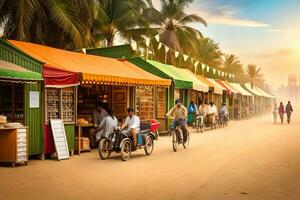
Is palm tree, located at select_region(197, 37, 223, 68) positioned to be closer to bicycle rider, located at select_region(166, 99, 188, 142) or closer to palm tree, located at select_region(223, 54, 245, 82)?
palm tree, located at select_region(223, 54, 245, 82)

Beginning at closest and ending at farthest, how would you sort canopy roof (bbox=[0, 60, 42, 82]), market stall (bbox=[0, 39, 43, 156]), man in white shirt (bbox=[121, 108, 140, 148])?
canopy roof (bbox=[0, 60, 42, 82]) < market stall (bbox=[0, 39, 43, 156]) < man in white shirt (bbox=[121, 108, 140, 148])

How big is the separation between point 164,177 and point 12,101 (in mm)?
4828

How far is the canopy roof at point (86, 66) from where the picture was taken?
1232 centimetres

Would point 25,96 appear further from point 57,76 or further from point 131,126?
point 131,126

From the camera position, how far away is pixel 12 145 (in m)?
10.2

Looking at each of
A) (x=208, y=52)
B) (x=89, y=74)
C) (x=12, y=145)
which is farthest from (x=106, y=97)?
(x=208, y=52)

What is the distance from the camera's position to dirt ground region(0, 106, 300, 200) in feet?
24.0

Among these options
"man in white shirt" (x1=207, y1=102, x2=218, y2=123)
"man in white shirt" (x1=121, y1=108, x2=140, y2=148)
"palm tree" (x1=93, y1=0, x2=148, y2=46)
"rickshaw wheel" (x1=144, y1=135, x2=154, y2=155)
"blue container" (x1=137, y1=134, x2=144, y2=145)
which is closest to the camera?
"man in white shirt" (x1=121, y1=108, x2=140, y2=148)

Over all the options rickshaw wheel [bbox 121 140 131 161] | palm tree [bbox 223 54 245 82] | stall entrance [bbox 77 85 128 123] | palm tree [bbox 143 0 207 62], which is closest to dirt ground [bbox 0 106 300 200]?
rickshaw wheel [bbox 121 140 131 161]

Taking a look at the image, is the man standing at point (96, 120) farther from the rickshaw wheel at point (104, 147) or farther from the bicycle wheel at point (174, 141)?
the bicycle wheel at point (174, 141)

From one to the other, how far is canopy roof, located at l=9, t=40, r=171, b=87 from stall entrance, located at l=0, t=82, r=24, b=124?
3.35 ft

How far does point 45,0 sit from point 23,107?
1300cm

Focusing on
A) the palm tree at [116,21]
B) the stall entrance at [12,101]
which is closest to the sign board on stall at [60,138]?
the stall entrance at [12,101]

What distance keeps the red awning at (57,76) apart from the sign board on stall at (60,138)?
104 centimetres
